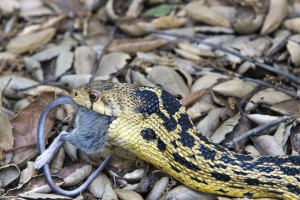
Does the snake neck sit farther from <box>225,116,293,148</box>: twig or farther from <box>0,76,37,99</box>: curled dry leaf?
<box>0,76,37,99</box>: curled dry leaf

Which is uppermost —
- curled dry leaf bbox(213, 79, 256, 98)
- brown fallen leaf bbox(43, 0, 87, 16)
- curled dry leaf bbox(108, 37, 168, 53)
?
brown fallen leaf bbox(43, 0, 87, 16)

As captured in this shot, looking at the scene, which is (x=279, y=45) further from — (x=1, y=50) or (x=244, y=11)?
(x=1, y=50)

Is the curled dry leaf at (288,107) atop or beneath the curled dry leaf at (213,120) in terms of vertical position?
atop

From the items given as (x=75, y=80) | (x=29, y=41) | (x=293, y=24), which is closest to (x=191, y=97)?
(x=75, y=80)

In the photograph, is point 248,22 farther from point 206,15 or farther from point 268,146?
point 268,146

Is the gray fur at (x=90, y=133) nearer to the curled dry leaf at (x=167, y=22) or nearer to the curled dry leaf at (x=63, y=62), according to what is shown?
the curled dry leaf at (x=63, y=62)

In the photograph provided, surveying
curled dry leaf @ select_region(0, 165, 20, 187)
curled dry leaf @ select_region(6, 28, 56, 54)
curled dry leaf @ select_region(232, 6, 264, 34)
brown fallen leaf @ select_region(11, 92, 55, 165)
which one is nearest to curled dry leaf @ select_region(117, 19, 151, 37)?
curled dry leaf @ select_region(6, 28, 56, 54)

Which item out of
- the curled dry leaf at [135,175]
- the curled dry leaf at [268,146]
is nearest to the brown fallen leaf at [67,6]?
the curled dry leaf at [135,175]
